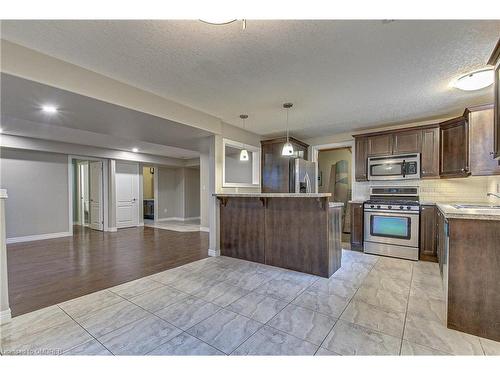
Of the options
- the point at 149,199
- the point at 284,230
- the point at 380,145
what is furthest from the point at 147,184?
the point at 380,145

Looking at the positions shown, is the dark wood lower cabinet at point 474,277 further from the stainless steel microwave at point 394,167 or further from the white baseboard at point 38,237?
the white baseboard at point 38,237

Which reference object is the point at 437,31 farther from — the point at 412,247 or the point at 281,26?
the point at 412,247

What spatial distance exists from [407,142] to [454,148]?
66 cm

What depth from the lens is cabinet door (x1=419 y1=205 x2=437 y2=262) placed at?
12.0 ft

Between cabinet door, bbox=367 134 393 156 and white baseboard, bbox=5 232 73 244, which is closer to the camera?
cabinet door, bbox=367 134 393 156

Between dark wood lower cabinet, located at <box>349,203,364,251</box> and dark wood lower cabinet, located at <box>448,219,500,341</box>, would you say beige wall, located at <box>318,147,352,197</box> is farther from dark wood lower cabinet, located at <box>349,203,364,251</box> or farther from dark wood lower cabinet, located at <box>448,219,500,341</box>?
dark wood lower cabinet, located at <box>448,219,500,341</box>

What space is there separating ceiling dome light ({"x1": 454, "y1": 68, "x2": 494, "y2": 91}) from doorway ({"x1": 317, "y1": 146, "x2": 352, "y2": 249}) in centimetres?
384

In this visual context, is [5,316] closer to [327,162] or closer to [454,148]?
[454,148]

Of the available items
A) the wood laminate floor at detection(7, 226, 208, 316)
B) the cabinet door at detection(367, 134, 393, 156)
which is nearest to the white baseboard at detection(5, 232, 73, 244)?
the wood laminate floor at detection(7, 226, 208, 316)

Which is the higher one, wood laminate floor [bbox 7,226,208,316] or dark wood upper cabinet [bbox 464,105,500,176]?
dark wood upper cabinet [bbox 464,105,500,176]

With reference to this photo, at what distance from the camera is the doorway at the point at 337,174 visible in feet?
22.2

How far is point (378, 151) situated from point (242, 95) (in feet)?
9.46

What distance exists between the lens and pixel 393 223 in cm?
398

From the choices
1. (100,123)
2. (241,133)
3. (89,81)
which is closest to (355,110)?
(241,133)
